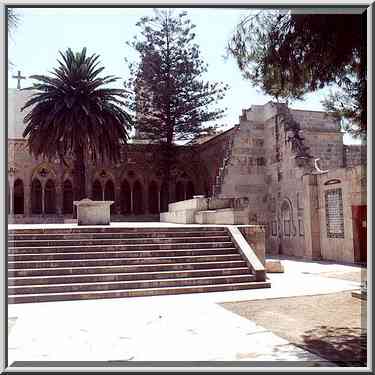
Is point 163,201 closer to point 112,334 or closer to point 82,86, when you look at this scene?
point 82,86

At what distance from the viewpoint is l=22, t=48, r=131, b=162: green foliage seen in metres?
21.8

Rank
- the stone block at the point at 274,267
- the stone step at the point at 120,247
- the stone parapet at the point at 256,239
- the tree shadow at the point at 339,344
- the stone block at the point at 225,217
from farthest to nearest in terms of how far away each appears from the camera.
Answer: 1. the stone block at the point at 274,267
2. the stone block at the point at 225,217
3. the stone parapet at the point at 256,239
4. the stone step at the point at 120,247
5. the tree shadow at the point at 339,344

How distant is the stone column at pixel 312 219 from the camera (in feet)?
57.7

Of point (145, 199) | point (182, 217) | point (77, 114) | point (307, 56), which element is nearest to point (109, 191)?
point (145, 199)

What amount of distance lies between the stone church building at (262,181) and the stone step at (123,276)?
4.66 feet

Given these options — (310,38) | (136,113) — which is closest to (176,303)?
(310,38)

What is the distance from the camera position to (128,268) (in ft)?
32.4

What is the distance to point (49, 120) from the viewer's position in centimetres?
2139

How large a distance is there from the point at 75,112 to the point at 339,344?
1885cm

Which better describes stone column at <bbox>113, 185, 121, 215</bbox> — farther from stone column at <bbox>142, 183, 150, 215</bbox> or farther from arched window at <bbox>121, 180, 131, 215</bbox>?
stone column at <bbox>142, 183, 150, 215</bbox>

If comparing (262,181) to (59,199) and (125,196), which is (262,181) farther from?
(59,199)

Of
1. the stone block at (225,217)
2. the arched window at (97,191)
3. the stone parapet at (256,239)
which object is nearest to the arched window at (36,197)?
the arched window at (97,191)

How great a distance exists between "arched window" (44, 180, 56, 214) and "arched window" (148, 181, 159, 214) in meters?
6.42

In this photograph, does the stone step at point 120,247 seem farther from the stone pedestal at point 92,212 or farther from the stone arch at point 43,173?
the stone arch at point 43,173
